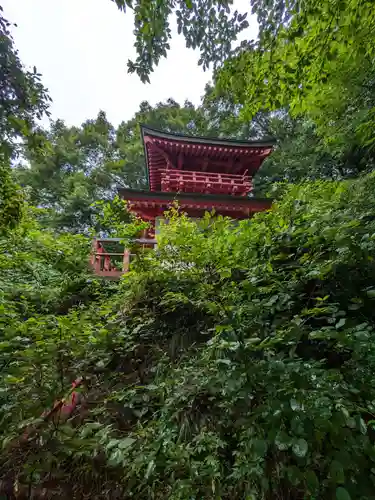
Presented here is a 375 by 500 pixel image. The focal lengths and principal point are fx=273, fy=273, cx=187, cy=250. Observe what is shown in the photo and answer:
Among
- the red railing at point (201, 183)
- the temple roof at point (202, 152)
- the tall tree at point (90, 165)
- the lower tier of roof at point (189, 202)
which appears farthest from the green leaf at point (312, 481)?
the tall tree at point (90, 165)

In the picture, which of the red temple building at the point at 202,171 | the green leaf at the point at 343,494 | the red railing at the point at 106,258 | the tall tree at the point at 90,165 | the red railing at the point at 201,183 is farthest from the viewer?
the tall tree at the point at 90,165

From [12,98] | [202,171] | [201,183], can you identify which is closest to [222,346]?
[12,98]

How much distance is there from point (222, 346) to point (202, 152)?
8831 millimetres

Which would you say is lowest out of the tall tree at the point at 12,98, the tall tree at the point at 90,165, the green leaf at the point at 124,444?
the green leaf at the point at 124,444

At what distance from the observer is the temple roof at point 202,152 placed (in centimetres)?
904

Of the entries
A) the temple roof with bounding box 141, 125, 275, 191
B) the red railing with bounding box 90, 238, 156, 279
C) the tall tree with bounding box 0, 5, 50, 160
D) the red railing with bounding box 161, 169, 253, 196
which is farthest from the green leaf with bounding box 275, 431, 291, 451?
the temple roof with bounding box 141, 125, 275, 191

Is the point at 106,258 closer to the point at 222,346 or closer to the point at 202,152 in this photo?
the point at 222,346

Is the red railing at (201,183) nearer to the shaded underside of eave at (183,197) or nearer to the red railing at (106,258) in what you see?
the shaded underside of eave at (183,197)

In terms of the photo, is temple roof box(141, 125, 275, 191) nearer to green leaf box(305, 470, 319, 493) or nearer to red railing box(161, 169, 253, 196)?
red railing box(161, 169, 253, 196)

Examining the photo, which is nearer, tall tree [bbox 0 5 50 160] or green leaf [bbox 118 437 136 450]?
green leaf [bbox 118 437 136 450]

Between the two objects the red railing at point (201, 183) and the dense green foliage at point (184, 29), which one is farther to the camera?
the red railing at point (201, 183)

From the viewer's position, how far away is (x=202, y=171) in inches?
389

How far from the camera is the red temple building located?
7.36m

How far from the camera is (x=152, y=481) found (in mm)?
1479
